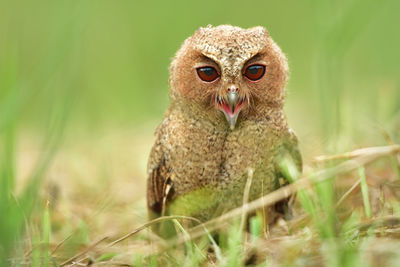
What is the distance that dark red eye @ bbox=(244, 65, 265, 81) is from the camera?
3236 mm

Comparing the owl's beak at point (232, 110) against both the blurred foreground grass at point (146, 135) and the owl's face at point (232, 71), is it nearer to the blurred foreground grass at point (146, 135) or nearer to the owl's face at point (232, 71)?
the owl's face at point (232, 71)

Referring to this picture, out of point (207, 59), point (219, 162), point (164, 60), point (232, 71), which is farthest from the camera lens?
point (164, 60)

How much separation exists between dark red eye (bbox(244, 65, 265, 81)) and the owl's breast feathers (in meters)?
0.27

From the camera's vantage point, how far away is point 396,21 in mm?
8062

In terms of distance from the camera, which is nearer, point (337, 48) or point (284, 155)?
point (337, 48)

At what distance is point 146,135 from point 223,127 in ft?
11.7

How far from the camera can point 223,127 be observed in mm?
3385

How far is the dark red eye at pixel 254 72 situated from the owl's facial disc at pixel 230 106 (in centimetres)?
13

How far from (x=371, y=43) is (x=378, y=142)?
4.03 meters

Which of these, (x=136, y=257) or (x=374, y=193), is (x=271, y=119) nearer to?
(x=374, y=193)

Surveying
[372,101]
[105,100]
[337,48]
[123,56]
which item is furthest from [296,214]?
[123,56]

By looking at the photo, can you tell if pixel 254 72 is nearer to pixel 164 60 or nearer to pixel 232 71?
pixel 232 71

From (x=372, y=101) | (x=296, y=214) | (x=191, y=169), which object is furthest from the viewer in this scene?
(x=372, y=101)

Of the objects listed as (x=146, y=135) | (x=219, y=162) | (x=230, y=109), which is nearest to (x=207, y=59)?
(x=230, y=109)
